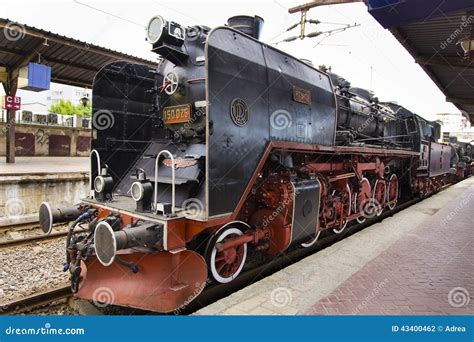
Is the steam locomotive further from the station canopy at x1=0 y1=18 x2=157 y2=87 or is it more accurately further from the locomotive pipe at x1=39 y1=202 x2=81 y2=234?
the station canopy at x1=0 y1=18 x2=157 y2=87

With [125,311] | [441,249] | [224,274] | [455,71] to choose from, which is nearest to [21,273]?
[125,311]

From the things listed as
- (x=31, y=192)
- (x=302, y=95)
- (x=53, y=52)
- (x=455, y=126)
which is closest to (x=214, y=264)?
(x=302, y=95)

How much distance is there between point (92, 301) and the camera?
4.13m

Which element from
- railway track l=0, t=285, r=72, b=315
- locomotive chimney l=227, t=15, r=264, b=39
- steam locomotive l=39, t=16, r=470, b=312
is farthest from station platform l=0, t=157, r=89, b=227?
locomotive chimney l=227, t=15, r=264, b=39

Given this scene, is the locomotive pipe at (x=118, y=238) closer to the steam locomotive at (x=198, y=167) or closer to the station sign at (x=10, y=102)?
the steam locomotive at (x=198, y=167)

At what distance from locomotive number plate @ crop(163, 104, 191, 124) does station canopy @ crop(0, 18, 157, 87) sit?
18.7 feet

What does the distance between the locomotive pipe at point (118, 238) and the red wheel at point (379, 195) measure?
6068 mm

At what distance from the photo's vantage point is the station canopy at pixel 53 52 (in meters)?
9.07

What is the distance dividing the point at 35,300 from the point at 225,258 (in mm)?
2316

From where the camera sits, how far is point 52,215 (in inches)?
165

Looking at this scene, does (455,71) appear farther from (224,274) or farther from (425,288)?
(224,274)

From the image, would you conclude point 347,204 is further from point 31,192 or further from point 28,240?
point 31,192

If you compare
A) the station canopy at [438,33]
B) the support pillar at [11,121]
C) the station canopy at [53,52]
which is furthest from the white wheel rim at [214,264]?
the support pillar at [11,121]

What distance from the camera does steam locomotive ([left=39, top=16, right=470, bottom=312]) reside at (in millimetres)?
3555
